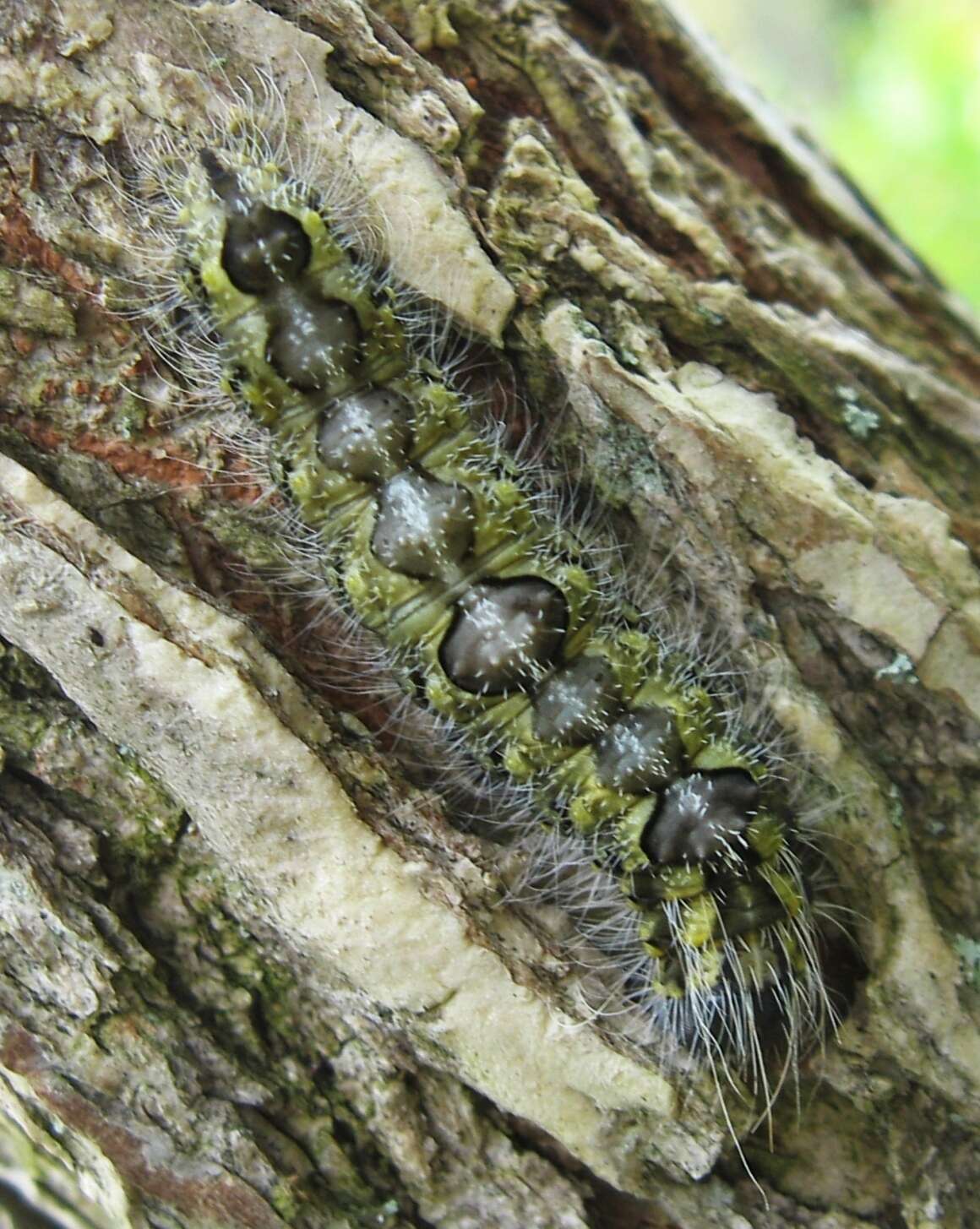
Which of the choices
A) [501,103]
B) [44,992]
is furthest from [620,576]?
[44,992]

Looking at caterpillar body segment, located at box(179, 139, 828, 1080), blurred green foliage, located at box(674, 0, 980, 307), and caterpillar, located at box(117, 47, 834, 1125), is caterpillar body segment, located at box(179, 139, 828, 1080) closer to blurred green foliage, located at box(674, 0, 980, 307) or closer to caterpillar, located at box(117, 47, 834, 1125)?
caterpillar, located at box(117, 47, 834, 1125)

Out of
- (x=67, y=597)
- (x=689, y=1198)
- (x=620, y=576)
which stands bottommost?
(x=689, y=1198)

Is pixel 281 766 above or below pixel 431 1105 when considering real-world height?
above

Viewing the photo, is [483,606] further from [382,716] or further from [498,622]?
[382,716]

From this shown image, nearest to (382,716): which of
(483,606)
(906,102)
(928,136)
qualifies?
(483,606)

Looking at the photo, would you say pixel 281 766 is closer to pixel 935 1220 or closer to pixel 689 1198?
pixel 689 1198

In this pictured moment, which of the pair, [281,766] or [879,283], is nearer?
[281,766]
